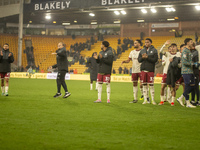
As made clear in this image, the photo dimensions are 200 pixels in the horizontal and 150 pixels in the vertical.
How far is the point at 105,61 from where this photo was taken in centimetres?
1114

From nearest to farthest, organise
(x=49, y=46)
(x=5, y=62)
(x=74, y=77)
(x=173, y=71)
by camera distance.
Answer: (x=173, y=71) → (x=5, y=62) → (x=74, y=77) → (x=49, y=46)

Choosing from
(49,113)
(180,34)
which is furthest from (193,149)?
(180,34)

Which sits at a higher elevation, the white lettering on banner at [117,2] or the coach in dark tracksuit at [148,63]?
the white lettering on banner at [117,2]

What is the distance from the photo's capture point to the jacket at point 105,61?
11.1 m

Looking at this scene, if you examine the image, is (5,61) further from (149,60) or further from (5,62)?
(149,60)

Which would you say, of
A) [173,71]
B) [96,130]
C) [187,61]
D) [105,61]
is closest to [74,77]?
[105,61]

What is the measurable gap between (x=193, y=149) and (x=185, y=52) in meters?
5.70

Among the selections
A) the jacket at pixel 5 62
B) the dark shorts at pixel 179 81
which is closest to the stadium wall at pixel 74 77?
the dark shorts at pixel 179 81

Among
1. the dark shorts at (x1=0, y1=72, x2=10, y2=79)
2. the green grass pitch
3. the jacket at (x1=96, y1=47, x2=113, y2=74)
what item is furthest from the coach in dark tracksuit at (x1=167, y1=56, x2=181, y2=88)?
the dark shorts at (x1=0, y1=72, x2=10, y2=79)

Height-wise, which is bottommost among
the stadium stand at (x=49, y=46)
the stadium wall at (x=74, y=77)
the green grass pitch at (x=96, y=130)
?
the green grass pitch at (x=96, y=130)

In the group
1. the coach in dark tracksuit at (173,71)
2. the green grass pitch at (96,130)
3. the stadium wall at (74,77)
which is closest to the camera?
the green grass pitch at (96,130)

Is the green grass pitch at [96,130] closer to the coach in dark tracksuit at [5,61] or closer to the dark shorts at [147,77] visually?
the dark shorts at [147,77]

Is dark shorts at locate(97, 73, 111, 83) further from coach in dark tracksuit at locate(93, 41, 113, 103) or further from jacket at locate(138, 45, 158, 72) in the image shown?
jacket at locate(138, 45, 158, 72)

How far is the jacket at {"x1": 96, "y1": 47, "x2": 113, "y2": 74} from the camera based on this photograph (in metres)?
11.1
